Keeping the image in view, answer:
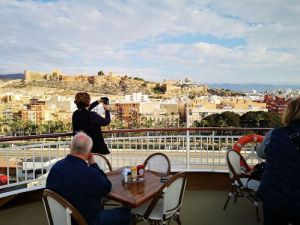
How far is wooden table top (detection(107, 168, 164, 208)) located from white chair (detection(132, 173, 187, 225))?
4.3 inches

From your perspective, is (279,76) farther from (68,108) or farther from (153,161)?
(153,161)

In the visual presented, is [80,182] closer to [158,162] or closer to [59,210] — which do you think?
[59,210]

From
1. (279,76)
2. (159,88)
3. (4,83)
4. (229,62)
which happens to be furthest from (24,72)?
(279,76)

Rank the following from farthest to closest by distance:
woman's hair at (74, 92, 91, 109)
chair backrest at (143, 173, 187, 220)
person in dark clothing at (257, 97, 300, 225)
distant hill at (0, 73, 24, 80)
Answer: distant hill at (0, 73, 24, 80) → woman's hair at (74, 92, 91, 109) → chair backrest at (143, 173, 187, 220) → person in dark clothing at (257, 97, 300, 225)

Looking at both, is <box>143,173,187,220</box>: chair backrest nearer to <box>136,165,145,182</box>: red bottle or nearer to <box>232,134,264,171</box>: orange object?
<box>136,165,145,182</box>: red bottle

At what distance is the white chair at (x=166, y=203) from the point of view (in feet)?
8.95

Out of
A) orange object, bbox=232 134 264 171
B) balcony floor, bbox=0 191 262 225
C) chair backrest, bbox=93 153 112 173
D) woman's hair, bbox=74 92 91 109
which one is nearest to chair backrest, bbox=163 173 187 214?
balcony floor, bbox=0 191 262 225

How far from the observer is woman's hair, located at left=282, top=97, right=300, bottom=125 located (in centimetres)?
195

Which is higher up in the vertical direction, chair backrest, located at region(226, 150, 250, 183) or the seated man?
the seated man

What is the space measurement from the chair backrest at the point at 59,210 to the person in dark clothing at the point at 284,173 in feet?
4.42

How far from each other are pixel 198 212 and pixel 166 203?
1359 millimetres

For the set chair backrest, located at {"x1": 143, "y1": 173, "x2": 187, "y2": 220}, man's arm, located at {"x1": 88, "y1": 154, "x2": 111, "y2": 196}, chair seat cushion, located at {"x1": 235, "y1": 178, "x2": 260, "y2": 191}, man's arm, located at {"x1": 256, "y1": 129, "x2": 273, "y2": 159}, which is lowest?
chair seat cushion, located at {"x1": 235, "y1": 178, "x2": 260, "y2": 191}

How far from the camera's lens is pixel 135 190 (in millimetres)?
2857

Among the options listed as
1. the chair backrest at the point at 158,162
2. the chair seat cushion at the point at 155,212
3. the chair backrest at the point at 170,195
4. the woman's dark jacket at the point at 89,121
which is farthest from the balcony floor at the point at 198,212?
the woman's dark jacket at the point at 89,121
